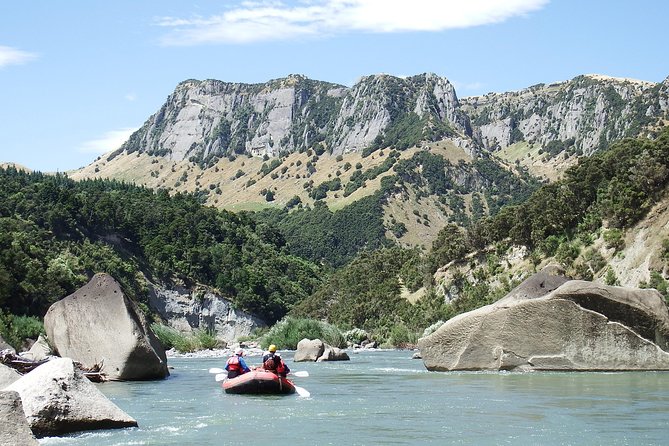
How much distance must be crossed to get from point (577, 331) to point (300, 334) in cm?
4422

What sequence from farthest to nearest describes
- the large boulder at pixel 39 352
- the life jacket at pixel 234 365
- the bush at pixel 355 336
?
1. the bush at pixel 355 336
2. the large boulder at pixel 39 352
3. the life jacket at pixel 234 365

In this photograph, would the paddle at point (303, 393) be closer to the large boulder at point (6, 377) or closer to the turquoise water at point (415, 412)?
the turquoise water at point (415, 412)

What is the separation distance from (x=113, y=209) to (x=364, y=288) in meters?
38.4

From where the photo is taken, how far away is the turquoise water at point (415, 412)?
23.1 m

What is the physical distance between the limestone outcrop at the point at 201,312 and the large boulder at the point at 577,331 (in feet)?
285

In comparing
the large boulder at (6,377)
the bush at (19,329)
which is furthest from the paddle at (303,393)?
the bush at (19,329)

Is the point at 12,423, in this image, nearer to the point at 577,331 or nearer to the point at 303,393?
the point at 303,393

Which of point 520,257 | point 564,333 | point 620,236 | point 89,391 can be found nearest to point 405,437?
point 89,391

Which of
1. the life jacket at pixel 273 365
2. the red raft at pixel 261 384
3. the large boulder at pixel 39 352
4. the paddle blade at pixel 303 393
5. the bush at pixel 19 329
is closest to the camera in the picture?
the paddle blade at pixel 303 393

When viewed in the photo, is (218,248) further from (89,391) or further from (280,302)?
(89,391)

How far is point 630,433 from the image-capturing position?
77.3 feet

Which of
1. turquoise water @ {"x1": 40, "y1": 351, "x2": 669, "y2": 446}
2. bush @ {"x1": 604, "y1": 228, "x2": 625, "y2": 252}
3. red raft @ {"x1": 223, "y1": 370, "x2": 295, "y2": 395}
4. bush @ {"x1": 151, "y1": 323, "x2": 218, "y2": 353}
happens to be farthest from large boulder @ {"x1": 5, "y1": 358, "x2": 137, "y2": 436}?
bush @ {"x1": 604, "y1": 228, "x2": 625, "y2": 252}

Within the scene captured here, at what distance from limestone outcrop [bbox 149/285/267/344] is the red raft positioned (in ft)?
296

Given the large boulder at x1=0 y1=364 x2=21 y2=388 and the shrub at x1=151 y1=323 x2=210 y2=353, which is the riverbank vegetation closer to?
the shrub at x1=151 y1=323 x2=210 y2=353
